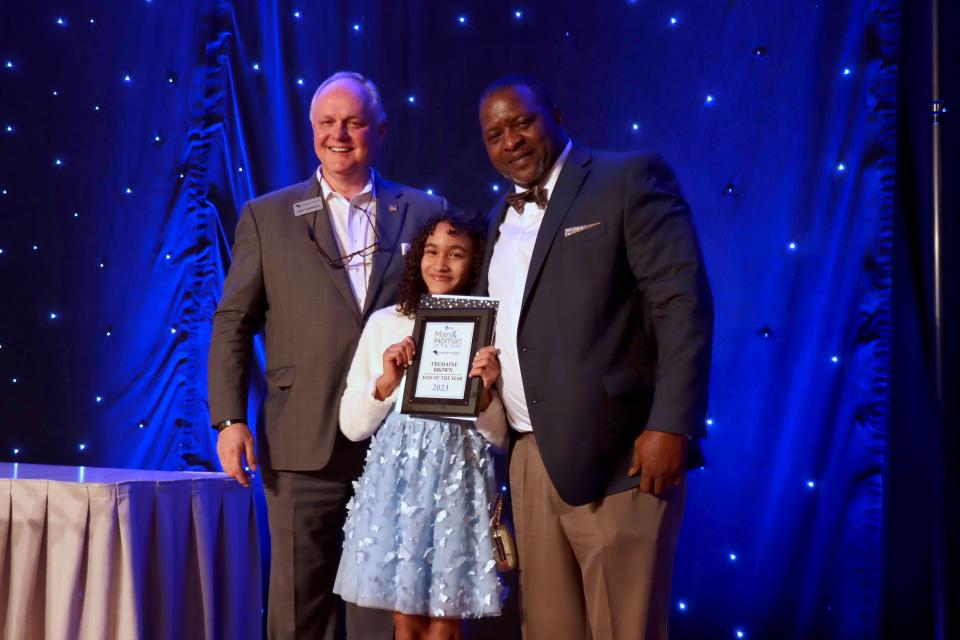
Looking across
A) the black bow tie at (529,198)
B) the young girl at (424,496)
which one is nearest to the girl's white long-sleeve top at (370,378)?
the young girl at (424,496)

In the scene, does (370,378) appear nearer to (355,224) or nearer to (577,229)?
(355,224)

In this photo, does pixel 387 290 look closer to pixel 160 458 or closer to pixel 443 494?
pixel 443 494

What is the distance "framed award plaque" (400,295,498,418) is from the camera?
7.28 ft

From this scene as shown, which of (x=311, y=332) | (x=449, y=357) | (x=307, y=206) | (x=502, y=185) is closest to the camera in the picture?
(x=449, y=357)

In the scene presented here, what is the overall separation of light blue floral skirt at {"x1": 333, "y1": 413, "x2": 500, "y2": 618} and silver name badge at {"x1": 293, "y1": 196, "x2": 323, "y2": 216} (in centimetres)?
78

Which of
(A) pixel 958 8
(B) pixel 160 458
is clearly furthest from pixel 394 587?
(A) pixel 958 8

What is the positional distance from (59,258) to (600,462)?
3137 millimetres

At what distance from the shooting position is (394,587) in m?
2.31

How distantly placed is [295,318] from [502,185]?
3.62 feet

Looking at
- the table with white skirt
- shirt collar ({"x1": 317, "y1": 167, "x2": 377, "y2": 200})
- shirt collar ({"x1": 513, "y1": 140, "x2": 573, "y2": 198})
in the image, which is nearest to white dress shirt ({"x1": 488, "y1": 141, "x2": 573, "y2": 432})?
shirt collar ({"x1": 513, "y1": 140, "x2": 573, "y2": 198})

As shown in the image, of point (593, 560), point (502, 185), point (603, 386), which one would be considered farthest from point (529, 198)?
point (502, 185)

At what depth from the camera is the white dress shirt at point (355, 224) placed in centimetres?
279

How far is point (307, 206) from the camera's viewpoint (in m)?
2.83

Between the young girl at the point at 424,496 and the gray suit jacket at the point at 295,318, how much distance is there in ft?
0.65
